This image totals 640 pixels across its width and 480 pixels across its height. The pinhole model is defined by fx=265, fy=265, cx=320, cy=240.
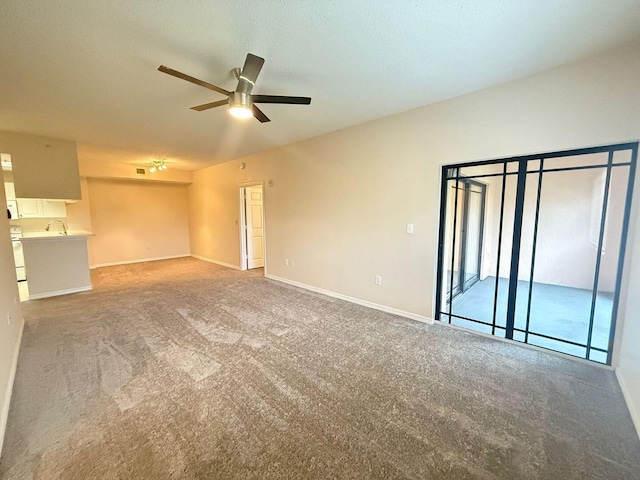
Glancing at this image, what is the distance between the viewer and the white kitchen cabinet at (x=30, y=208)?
17.2 ft

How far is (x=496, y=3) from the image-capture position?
1636 millimetres

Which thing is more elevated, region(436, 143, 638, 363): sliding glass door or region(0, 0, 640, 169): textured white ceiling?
region(0, 0, 640, 169): textured white ceiling

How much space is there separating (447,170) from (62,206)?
7.50 m

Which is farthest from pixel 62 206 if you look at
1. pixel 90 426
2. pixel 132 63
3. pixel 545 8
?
pixel 545 8

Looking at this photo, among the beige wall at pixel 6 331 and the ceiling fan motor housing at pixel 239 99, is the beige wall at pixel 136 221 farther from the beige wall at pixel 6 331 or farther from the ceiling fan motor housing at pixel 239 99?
the ceiling fan motor housing at pixel 239 99

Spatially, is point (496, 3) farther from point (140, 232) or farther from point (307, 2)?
point (140, 232)

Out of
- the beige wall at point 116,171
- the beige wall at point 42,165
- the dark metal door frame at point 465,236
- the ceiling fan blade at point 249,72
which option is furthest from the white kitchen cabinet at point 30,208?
the dark metal door frame at point 465,236

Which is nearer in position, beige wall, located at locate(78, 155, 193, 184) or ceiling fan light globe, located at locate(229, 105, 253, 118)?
ceiling fan light globe, located at locate(229, 105, 253, 118)

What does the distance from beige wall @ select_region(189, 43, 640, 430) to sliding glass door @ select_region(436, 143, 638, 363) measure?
0.18m

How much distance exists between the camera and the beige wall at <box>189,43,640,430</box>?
220 centimetres

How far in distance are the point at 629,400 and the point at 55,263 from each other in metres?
7.20

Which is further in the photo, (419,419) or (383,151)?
(383,151)

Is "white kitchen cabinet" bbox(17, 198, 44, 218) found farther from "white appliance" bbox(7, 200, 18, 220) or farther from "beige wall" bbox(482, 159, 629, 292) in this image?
"beige wall" bbox(482, 159, 629, 292)

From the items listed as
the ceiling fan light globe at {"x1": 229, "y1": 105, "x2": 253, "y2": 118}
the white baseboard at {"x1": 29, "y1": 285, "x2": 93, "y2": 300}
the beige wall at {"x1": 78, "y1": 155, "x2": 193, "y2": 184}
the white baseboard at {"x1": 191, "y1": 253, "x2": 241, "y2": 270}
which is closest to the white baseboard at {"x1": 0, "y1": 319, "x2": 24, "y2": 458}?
the white baseboard at {"x1": 29, "y1": 285, "x2": 93, "y2": 300}
